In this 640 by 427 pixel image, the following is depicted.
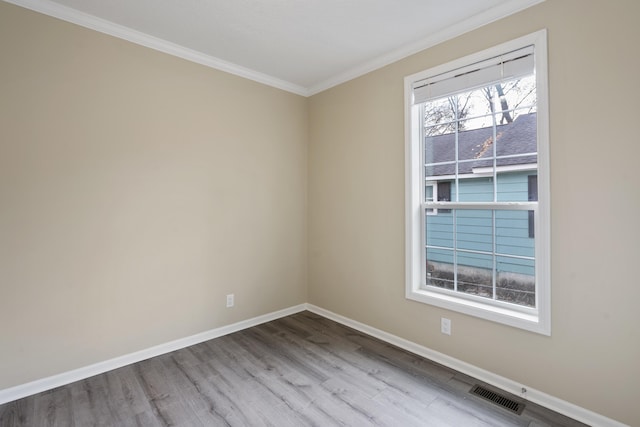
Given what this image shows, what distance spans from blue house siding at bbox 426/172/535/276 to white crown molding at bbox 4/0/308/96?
2300 millimetres

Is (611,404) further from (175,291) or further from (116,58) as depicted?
(116,58)

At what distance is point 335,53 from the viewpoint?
9.18ft

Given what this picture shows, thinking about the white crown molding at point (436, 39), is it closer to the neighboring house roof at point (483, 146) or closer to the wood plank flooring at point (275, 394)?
the neighboring house roof at point (483, 146)

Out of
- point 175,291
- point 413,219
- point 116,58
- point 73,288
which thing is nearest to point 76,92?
point 116,58

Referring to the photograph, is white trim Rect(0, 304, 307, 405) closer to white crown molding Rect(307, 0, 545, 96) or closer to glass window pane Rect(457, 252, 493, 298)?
glass window pane Rect(457, 252, 493, 298)

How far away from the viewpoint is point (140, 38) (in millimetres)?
2494

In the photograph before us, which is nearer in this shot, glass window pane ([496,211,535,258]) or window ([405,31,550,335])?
window ([405,31,550,335])

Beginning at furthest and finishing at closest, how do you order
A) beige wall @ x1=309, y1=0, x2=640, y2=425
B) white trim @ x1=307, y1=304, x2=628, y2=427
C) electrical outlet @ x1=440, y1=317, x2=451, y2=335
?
electrical outlet @ x1=440, y1=317, x2=451, y2=335 → white trim @ x1=307, y1=304, x2=628, y2=427 → beige wall @ x1=309, y1=0, x2=640, y2=425

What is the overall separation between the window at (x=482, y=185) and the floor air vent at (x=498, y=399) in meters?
0.49

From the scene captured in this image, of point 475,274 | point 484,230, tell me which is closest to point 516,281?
point 475,274

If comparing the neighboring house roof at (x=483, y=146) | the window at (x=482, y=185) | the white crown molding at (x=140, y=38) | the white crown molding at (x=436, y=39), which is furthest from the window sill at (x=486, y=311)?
the white crown molding at (x=140, y=38)

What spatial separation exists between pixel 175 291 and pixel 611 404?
3162mm

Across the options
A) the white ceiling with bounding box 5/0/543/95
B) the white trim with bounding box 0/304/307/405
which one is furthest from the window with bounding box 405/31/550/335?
the white trim with bounding box 0/304/307/405

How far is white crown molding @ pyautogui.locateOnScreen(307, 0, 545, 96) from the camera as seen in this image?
6.74 ft
